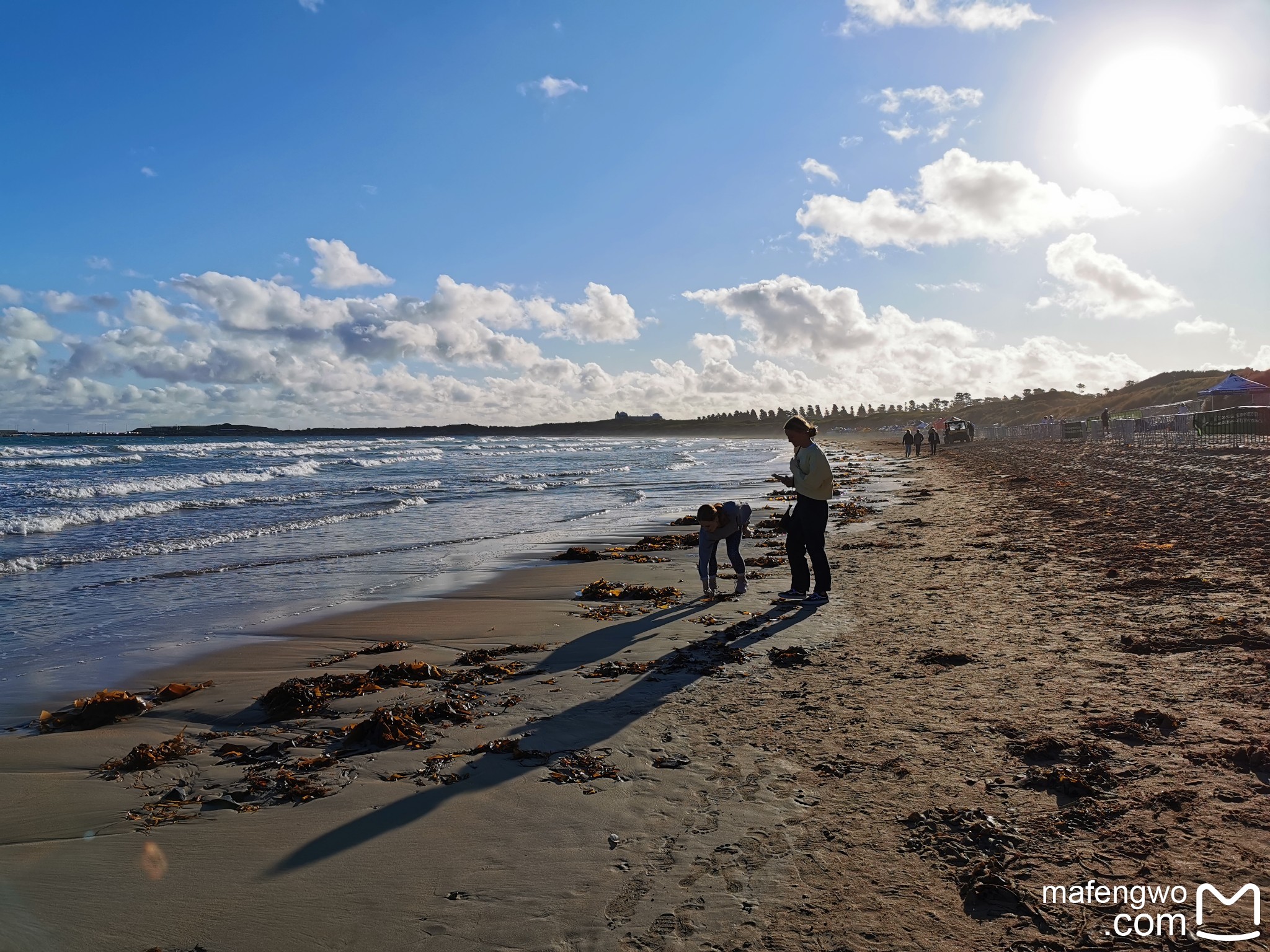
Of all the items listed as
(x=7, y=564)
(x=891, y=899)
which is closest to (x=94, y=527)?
(x=7, y=564)

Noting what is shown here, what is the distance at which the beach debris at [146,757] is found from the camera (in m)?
4.19

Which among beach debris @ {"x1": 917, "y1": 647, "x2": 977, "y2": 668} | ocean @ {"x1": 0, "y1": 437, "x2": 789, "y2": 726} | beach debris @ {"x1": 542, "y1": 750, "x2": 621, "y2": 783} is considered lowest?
ocean @ {"x1": 0, "y1": 437, "x2": 789, "y2": 726}

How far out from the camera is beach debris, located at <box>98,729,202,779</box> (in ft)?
13.8

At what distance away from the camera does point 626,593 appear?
866 cm

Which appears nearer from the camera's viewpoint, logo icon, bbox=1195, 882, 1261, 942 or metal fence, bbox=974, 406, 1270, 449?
logo icon, bbox=1195, 882, 1261, 942

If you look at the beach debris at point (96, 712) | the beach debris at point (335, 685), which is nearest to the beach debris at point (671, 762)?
the beach debris at point (335, 685)

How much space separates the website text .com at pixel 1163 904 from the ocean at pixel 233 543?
21.4 feet

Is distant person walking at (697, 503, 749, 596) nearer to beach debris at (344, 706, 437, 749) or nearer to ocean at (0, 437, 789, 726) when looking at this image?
ocean at (0, 437, 789, 726)

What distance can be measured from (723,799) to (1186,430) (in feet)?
132

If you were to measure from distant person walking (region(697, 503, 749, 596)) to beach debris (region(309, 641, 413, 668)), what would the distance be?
3.22 m

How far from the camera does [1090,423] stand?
45469 millimetres

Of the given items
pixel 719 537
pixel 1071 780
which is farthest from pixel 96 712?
pixel 1071 780

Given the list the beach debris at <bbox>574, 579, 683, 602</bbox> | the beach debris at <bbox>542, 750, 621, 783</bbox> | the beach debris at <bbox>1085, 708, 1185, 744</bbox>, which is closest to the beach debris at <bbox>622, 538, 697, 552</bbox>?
the beach debris at <bbox>574, 579, 683, 602</bbox>

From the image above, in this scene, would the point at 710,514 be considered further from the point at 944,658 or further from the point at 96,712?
the point at 96,712
